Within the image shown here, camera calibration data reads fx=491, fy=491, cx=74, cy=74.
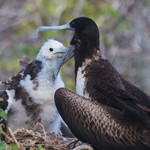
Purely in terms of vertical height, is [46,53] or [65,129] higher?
[46,53]

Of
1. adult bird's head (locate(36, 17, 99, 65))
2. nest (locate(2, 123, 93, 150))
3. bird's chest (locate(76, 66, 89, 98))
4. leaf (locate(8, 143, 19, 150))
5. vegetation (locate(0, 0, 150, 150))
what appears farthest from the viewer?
vegetation (locate(0, 0, 150, 150))

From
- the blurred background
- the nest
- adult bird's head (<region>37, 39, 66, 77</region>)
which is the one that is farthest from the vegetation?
the nest

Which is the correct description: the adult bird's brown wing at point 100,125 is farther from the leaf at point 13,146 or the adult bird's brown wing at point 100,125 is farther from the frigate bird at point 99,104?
the leaf at point 13,146

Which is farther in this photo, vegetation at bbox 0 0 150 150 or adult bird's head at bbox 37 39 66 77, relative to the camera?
vegetation at bbox 0 0 150 150

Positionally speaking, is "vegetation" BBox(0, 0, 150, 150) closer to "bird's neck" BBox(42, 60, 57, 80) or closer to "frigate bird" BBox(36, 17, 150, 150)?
"bird's neck" BBox(42, 60, 57, 80)

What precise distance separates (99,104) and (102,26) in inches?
224

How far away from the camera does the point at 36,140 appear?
15.5 feet

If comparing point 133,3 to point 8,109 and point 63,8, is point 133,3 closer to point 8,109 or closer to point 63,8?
point 63,8

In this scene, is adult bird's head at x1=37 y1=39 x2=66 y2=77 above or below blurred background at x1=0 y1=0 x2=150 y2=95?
below

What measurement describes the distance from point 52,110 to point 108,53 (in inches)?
188

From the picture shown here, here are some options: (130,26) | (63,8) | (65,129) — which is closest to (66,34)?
(63,8)

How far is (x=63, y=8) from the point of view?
9.85 metres

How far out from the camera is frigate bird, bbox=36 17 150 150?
4.33m

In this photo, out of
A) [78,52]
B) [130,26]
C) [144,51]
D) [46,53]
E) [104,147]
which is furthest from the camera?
[144,51]
